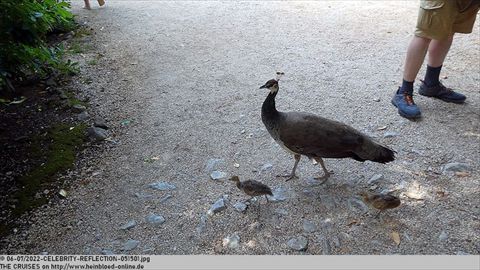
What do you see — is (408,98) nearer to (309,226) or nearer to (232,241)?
(309,226)

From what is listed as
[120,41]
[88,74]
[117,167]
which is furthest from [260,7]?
[117,167]

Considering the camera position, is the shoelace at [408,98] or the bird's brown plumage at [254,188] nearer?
the bird's brown plumage at [254,188]

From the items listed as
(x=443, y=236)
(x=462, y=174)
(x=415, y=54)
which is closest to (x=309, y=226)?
(x=443, y=236)

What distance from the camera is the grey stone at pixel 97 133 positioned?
4.08m

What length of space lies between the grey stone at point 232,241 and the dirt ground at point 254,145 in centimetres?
2

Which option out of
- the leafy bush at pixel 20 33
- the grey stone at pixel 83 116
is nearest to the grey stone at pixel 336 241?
the grey stone at pixel 83 116

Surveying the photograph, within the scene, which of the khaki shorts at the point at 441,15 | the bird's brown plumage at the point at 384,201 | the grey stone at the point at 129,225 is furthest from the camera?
the khaki shorts at the point at 441,15

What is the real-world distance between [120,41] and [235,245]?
4461 millimetres

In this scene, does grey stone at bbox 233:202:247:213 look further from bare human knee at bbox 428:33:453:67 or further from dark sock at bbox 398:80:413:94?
bare human knee at bbox 428:33:453:67

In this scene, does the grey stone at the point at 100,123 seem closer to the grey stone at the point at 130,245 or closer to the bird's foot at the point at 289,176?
the grey stone at the point at 130,245

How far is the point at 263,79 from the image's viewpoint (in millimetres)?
5215

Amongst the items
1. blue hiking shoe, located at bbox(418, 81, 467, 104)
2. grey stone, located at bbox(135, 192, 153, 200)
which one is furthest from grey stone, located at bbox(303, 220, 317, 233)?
blue hiking shoe, located at bbox(418, 81, 467, 104)

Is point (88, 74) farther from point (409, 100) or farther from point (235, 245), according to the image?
point (409, 100)

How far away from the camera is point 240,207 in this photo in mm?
3230
